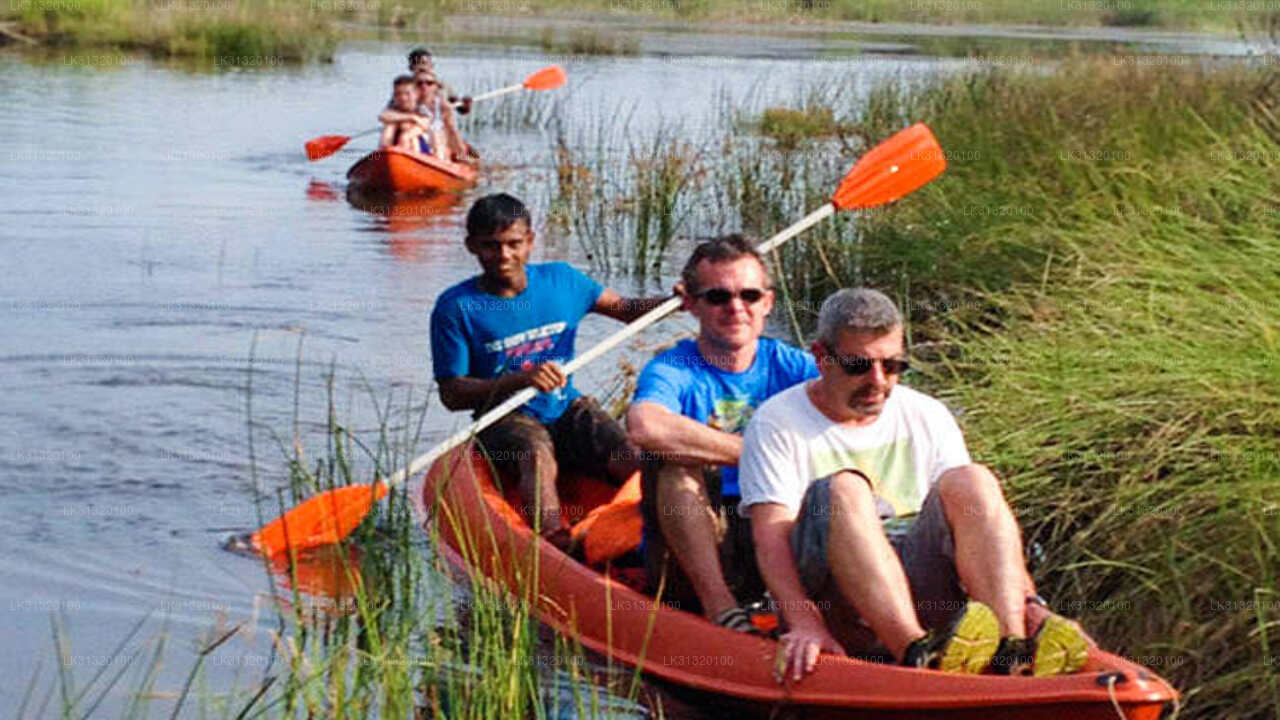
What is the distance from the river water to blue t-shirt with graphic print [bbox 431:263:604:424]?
0.49 metres

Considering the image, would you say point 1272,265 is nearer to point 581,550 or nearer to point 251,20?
point 581,550

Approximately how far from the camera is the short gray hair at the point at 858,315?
4.74 m

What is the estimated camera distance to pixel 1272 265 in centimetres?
641

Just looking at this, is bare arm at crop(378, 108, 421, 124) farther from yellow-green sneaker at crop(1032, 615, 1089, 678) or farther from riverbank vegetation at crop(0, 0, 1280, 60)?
yellow-green sneaker at crop(1032, 615, 1089, 678)

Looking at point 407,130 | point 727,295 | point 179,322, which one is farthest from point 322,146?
point 727,295

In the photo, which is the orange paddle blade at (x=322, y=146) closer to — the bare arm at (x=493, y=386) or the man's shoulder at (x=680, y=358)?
the bare arm at (x=493, y=386)

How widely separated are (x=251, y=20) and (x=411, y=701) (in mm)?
27606

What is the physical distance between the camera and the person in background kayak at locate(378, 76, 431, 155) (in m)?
16.3

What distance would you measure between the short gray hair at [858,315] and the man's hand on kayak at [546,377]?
1752 millimetres

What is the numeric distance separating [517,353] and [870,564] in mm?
2366

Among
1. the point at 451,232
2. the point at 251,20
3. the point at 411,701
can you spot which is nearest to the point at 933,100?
the point at 451,232

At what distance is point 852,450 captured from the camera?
497 cm

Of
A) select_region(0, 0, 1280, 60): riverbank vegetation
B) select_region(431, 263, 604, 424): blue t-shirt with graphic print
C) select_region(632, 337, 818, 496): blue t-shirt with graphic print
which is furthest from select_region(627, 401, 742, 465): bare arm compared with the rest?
select_region(0, 0, 1280, 60): riverbank vegetation

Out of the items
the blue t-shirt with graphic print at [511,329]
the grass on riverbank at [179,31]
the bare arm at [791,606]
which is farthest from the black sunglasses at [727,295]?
the grass on riverbank at [179,31]
